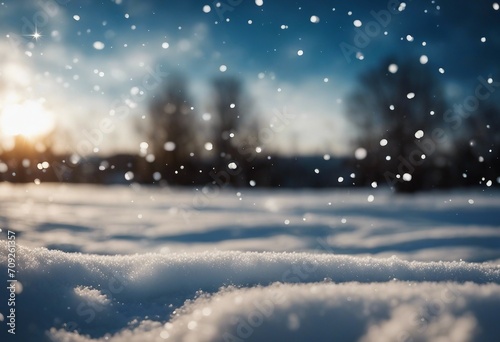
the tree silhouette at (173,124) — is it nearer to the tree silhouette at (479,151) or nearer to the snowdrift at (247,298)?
the tree silhouette at (479,151)

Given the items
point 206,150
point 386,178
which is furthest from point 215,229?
point 206,150

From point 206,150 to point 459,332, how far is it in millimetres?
27911

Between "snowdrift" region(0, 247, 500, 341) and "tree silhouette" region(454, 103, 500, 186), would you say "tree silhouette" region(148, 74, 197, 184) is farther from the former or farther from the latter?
"snowdrift" region(0, 247, 500, 341)

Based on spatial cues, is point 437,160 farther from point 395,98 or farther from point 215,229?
point 215,229

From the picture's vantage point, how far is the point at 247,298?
141 cm

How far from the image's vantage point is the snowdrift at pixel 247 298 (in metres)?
1.26

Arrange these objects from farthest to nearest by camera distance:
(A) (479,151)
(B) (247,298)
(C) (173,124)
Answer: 1. (C) (173,124)
2. (A) (479,151)
3. (B) (247,298)

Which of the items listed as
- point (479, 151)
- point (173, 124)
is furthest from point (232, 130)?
point (479, 151)

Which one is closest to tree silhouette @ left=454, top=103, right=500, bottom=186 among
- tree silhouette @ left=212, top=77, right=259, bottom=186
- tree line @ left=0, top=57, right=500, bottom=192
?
tree line @ left=0, top=57, right=500, bottom=192

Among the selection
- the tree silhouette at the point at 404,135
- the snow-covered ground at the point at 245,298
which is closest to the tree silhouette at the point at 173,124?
the tree silhouette at the point at 404,135

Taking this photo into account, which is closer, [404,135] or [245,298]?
[245,298]

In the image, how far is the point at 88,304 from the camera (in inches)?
58.9

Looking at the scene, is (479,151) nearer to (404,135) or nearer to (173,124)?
(404,135)

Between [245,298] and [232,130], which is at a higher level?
[232,130]
